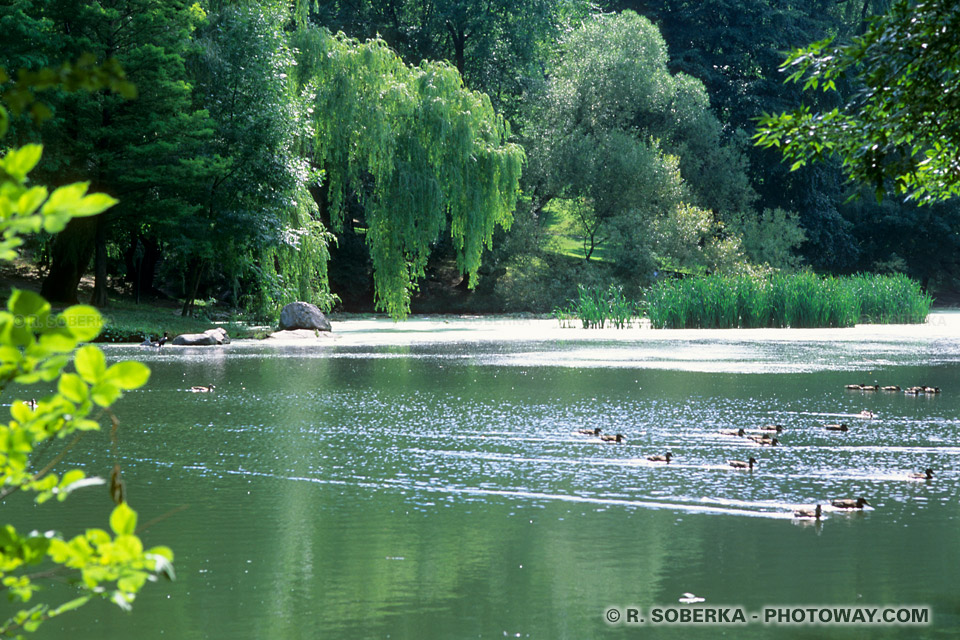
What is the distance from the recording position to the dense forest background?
24844 millimetres

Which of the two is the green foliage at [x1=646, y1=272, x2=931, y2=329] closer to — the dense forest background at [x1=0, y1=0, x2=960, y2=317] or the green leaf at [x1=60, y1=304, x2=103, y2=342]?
the dense forest background at [x1=0, y1=0, x2=960, y2=317]

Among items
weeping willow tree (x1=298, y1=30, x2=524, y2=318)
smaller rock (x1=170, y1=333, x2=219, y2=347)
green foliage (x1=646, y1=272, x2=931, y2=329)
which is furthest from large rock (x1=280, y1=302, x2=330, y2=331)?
green foliage (x1=646, y1=272, x2=931, y2=329)

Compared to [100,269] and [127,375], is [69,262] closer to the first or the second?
[100,269]

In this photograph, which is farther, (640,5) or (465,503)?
(640,5)

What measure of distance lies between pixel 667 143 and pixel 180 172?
22.4m

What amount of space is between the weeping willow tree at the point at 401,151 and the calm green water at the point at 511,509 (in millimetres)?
15143

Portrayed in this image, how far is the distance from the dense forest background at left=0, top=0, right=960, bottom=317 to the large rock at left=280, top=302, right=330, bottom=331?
593 millimetres

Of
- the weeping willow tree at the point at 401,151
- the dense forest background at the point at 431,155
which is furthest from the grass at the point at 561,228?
the weeping willow tree at the point at 401,151

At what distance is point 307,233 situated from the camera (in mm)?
25938

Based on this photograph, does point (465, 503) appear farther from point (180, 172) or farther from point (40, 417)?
point (180, 172)

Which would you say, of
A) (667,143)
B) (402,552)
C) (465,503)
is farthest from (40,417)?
(667,143)

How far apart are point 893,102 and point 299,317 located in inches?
726

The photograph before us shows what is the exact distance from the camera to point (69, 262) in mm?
25938

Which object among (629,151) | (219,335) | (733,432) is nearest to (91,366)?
(733,432)
